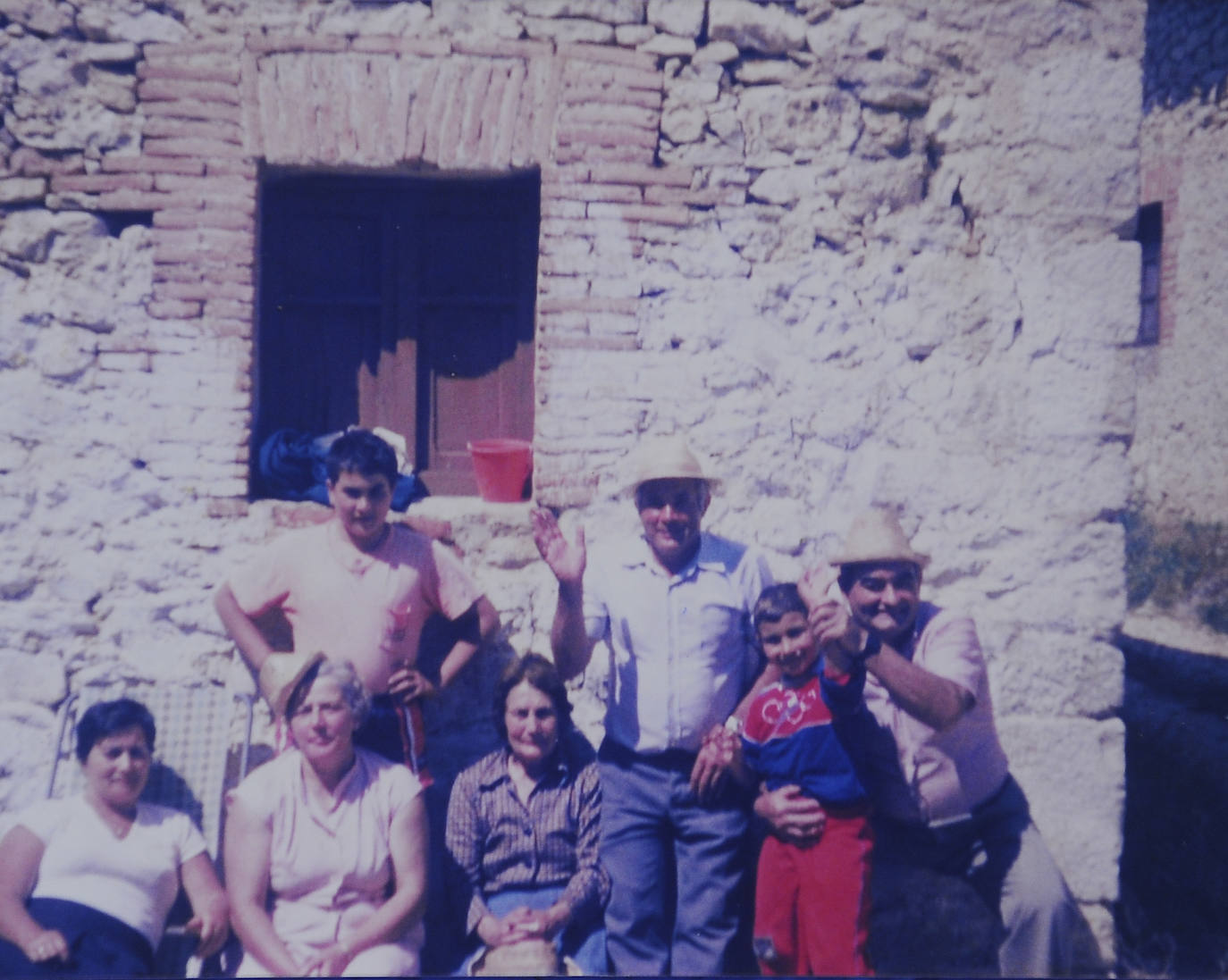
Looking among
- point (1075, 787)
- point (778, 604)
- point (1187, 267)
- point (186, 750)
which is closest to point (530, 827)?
point (778, 604)

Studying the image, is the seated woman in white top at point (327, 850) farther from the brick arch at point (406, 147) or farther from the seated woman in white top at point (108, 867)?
the brick arch at point (406, 147)

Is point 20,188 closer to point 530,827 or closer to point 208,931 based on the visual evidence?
point 208,931

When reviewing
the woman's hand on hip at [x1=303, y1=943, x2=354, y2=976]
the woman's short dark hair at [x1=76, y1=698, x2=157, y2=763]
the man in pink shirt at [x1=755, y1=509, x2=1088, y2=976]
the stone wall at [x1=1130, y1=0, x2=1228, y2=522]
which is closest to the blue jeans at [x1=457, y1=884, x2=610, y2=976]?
the woman's hand on hip at [x1=303, y1=943, x2=354, y2=976]

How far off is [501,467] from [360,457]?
78cm

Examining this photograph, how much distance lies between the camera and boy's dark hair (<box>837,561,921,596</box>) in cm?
308

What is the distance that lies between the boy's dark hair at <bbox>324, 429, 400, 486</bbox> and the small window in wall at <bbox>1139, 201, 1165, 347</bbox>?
7.92 metres

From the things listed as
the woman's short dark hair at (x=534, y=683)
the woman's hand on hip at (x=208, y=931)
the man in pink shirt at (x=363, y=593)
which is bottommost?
the woman's hand on hip at (x=208, y=931)

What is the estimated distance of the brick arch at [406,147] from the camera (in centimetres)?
365

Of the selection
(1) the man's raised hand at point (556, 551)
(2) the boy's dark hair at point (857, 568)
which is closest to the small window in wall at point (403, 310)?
(1) the man's raised hand at point (556, 551)

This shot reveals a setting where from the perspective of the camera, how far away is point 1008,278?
12.3 feet

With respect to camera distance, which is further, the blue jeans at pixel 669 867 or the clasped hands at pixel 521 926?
the blue jeans at pixel 669 867

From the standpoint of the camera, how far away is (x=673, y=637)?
10.5 feet

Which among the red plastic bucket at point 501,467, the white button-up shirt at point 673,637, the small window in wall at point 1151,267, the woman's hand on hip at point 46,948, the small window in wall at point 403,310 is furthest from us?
the small window in wall at point 1151,267

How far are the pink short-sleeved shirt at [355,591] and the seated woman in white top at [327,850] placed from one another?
0.23 metres
